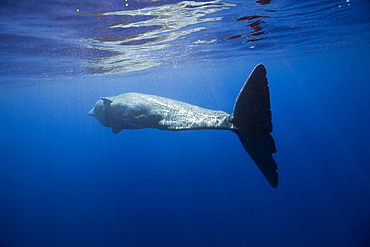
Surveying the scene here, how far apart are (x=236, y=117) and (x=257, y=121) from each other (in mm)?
466

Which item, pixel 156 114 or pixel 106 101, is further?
pixel 106 101

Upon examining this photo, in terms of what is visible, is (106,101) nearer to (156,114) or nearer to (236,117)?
(156,114)

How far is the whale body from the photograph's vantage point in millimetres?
4207

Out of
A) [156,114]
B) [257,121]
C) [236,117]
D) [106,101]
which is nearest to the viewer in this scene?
[257,121]

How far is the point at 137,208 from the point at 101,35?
57.7 feet

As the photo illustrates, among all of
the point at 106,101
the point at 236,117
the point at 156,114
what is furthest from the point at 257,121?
the point at 106,101

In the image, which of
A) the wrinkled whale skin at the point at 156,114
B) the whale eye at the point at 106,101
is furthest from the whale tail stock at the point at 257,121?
the whale eye at the point at 106,101

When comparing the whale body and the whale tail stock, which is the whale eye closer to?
the whale body

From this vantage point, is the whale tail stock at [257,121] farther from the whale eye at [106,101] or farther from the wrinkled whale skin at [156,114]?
the whale eye at [106,101]

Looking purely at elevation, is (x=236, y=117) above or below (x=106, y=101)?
below

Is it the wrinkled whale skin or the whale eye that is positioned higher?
the whale eye

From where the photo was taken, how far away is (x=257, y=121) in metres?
4.46

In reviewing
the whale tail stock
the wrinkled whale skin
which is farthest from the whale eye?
the whale tail stock

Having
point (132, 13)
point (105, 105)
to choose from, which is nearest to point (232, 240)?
point (105, 105)
